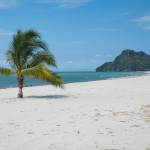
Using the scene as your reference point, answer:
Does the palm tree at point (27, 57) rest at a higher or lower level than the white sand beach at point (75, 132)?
higher

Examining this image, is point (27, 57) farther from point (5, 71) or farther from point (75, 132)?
point (75, 132)

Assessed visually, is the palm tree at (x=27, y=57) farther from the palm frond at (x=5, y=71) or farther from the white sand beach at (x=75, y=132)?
the white sand beach at (x=75, y=132)

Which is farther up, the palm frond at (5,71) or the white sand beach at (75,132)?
the palm frond at (5,71)

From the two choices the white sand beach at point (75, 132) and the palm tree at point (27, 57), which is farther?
the palm tree at point (27, 57)

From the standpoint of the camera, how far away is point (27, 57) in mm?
12750

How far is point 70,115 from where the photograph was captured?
7.23 metres

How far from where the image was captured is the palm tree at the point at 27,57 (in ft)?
39.3

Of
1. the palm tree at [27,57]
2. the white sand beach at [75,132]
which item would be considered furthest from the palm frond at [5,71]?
the white sand beach at [75,132]

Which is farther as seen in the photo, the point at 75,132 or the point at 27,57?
the point at 27,57

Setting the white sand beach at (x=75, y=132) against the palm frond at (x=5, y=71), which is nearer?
the white sand beach at (x=75, y=132)

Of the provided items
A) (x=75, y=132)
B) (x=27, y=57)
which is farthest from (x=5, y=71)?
(x=75, y=132)

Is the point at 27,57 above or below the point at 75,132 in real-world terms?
above

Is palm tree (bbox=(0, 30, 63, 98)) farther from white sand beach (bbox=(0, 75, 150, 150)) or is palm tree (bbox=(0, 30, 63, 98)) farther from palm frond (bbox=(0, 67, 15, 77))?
white sand beach (bbox=(0, 75, 150, 150))

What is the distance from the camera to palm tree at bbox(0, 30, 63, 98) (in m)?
12.0
